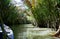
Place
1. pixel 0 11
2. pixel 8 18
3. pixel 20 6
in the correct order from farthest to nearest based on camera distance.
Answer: pixel 20 6
pixel 8 18
pixel 0 11

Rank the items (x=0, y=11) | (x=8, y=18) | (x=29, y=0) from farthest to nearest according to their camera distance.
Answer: (x=8, y=18)
(x=29, y=0)
(x=0, y=11)

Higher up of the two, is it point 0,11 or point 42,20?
point 0,11

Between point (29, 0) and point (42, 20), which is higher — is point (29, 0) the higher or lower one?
the higher one

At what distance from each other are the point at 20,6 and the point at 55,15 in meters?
12.8

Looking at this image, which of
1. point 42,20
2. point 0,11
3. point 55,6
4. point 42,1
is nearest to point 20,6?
point 42,20

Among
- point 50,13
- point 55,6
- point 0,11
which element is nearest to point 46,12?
point 50,13

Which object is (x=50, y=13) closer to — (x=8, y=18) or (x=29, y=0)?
(x=29, y=0)

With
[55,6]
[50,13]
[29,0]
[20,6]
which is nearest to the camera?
[55,6]

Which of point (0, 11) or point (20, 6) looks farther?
point (20, 6)

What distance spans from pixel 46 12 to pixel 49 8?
45 cm

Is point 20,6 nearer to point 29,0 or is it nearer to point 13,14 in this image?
point 13,14

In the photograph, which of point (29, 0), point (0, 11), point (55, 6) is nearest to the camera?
point (0, 11)

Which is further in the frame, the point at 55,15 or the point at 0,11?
the point at 55,15

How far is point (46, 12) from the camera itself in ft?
42.7
